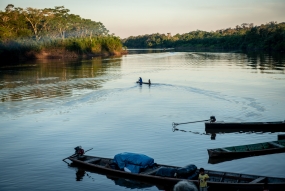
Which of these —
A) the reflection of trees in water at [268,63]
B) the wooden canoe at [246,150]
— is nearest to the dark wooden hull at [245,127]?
the wooden canoe at [246,150]

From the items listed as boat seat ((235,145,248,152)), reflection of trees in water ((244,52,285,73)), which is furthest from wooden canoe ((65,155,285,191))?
reflection of trees in water ((244,52,285,73))

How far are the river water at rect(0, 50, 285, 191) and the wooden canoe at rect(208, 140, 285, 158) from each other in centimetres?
37

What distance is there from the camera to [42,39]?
11106 cm

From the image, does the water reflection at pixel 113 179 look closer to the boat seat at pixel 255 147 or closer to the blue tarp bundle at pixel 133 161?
the blue tarp bundle at pixel 133 161

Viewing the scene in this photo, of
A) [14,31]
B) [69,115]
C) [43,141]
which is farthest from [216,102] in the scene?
[14,31]

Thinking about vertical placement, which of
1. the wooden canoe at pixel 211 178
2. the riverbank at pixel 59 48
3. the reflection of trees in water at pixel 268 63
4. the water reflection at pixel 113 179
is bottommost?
the water reflection at pixel 113 179

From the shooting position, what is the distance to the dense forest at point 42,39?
96.4 m

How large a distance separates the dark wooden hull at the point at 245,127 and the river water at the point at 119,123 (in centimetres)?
48

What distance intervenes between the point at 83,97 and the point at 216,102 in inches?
597

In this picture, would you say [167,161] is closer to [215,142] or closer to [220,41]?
[215,142]

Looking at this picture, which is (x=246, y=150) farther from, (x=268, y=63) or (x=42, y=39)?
(x=42, y=39)

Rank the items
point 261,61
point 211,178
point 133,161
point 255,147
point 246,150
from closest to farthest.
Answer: point 211,178 → point 133,161 → point 246,150 → point 255,147 → point 261,61

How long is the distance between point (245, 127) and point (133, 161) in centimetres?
1123

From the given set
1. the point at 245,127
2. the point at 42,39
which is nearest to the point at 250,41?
the point at 42,39
